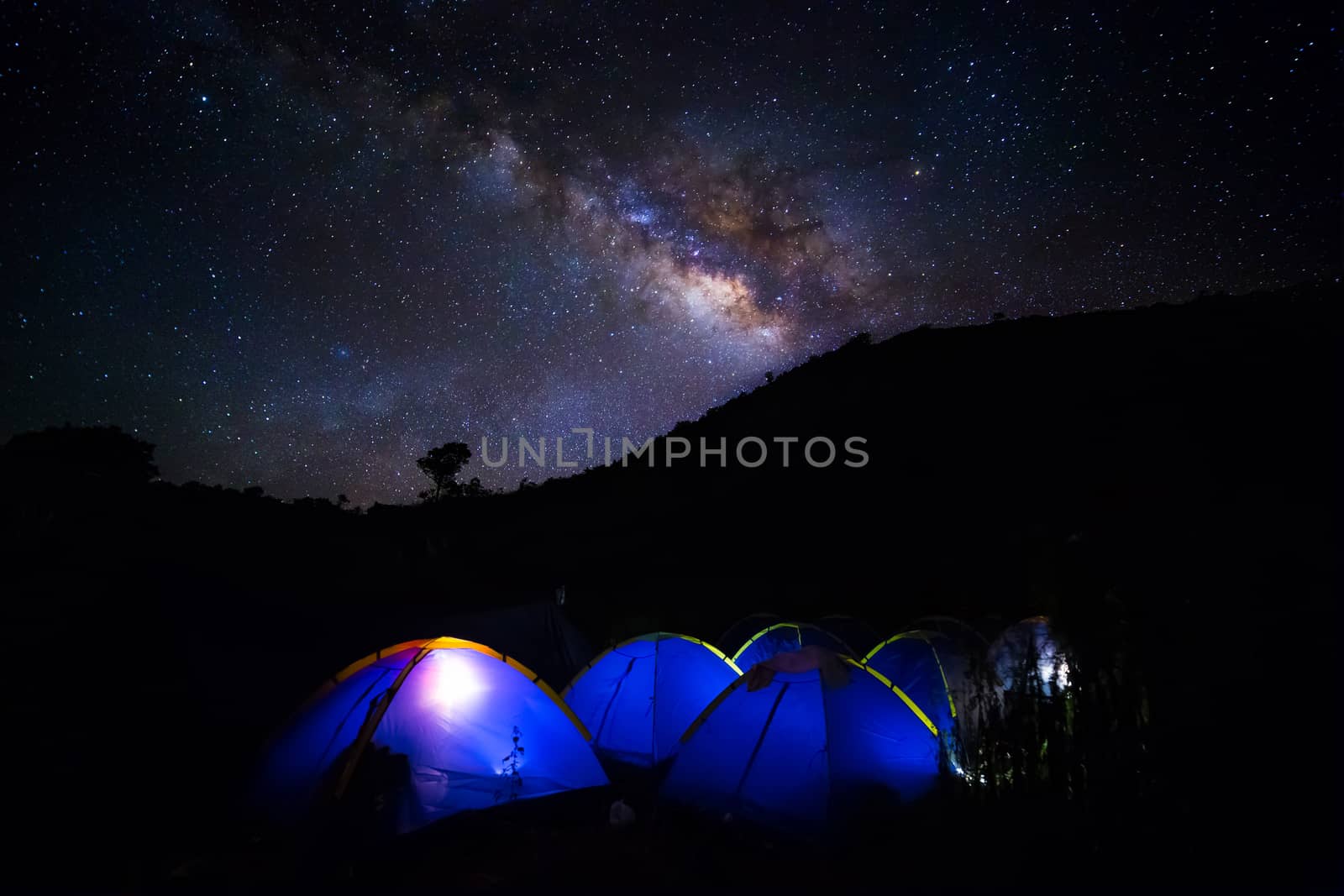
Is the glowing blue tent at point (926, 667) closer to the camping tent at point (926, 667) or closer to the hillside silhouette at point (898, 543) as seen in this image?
the camping tent at point (926, 667)

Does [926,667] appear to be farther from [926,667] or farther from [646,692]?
[646,692]

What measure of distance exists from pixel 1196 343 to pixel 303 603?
3764 cm

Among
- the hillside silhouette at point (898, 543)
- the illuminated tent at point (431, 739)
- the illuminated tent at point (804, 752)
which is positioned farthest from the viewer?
the illuminated tent at point (804, 752)

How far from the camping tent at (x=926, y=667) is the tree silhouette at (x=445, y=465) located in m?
40.9

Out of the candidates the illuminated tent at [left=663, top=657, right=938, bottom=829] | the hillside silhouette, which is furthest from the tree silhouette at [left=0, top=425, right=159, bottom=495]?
the illuminated tent at [left=663, top=657, right=938, bottom=829]

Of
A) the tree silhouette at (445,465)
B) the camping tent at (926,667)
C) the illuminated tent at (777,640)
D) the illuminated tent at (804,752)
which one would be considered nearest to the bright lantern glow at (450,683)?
the illuminated tent at (804,752)

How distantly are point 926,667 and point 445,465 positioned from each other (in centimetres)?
4379

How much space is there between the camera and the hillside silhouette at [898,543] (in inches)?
133

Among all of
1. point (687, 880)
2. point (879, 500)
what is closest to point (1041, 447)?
point (879, 500)

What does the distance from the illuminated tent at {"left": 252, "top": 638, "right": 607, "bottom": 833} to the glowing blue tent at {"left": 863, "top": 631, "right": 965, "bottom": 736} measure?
4.67 m

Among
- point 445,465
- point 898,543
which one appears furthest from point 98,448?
point 898,543

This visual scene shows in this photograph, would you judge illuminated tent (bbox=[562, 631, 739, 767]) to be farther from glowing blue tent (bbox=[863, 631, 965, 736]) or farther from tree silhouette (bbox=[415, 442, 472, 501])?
tree silhouette (bbox=[415, 442, 472, 501])

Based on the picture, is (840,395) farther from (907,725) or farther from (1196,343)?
(907,725)

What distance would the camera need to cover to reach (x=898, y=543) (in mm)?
24984
